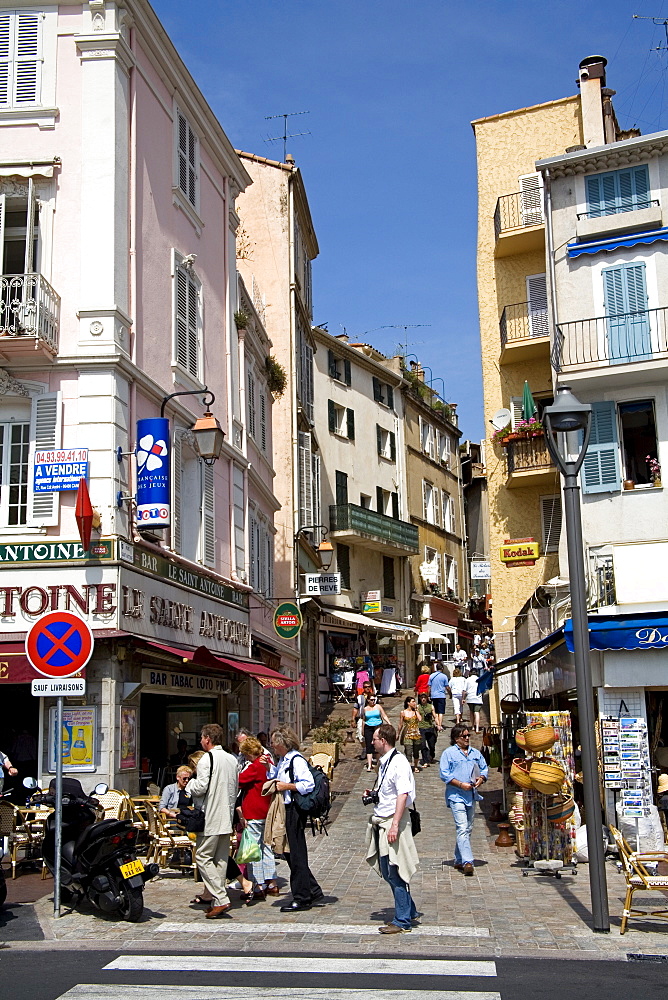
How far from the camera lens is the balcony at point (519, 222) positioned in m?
26.0

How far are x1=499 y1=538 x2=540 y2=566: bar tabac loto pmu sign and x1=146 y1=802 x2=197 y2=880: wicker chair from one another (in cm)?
1406

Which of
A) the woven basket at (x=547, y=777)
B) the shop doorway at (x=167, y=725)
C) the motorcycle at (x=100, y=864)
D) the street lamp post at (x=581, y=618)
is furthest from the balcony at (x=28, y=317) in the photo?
the woven basket at (x=547, y=777)

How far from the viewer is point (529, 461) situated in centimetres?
2519

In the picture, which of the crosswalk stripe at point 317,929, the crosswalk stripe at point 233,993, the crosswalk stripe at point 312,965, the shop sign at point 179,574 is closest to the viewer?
the crosswalk stripe at point 233,993

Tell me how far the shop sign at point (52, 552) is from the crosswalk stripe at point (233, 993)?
8.35 meters

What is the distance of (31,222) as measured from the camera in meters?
16.1

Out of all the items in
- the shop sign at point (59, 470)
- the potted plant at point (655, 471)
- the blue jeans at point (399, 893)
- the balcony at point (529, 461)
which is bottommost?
the blue jeans at point (399, 893)

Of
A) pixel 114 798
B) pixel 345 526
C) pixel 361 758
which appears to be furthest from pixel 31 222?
pixel 345 526

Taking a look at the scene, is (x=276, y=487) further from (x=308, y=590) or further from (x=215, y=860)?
(x=215, y=860)

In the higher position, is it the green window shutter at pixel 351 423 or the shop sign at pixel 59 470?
the green window shutter at pixel 351 423

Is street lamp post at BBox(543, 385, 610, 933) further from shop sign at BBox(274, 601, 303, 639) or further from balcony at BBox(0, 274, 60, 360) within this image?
shop sign at BBox(274, 601, 303, 639)

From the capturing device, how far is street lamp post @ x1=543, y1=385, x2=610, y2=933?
370 inches

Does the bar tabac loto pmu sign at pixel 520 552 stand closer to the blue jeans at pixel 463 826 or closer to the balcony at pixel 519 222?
the balcony at pixel 519 222

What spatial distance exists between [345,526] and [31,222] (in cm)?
2222
